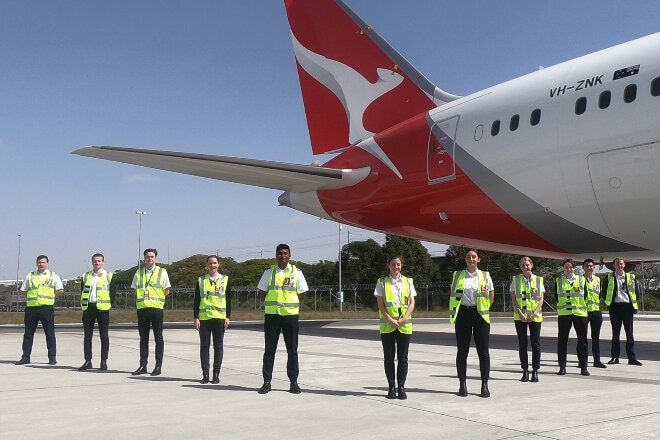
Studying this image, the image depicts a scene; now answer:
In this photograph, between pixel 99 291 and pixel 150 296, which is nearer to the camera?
pixel 150 296

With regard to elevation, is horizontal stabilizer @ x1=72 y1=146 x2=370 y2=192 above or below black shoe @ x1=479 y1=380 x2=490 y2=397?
above

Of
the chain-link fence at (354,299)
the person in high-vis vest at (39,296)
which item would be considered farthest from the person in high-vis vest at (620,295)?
the chain-link fence at (354,299)

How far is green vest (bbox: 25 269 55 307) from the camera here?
11773 millimetres

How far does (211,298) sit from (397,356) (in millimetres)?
3022

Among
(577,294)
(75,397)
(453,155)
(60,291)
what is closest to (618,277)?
(577,294)

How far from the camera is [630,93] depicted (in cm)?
1160

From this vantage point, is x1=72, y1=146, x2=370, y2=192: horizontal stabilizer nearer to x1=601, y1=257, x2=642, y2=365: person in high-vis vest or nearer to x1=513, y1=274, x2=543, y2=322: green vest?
x1=601, y1=257, x2=642, y2=365: person in high-vis vest

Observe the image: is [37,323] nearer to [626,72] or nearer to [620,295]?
[620,295]

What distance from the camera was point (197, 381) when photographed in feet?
29.9

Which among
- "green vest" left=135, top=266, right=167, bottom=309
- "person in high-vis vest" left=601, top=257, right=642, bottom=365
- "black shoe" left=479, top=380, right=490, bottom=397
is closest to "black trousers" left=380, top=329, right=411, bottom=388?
"black shoe" left=479, top=380, right=490, bottom=397

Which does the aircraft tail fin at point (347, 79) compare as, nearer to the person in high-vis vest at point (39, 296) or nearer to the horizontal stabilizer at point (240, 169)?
the horizontal stabilizer at point (240, 169)

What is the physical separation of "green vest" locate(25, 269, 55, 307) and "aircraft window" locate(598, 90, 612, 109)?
10557 millimetres

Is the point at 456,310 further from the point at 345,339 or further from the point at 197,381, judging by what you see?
the point at 345,339

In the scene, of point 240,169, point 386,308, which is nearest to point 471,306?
point 386,308
